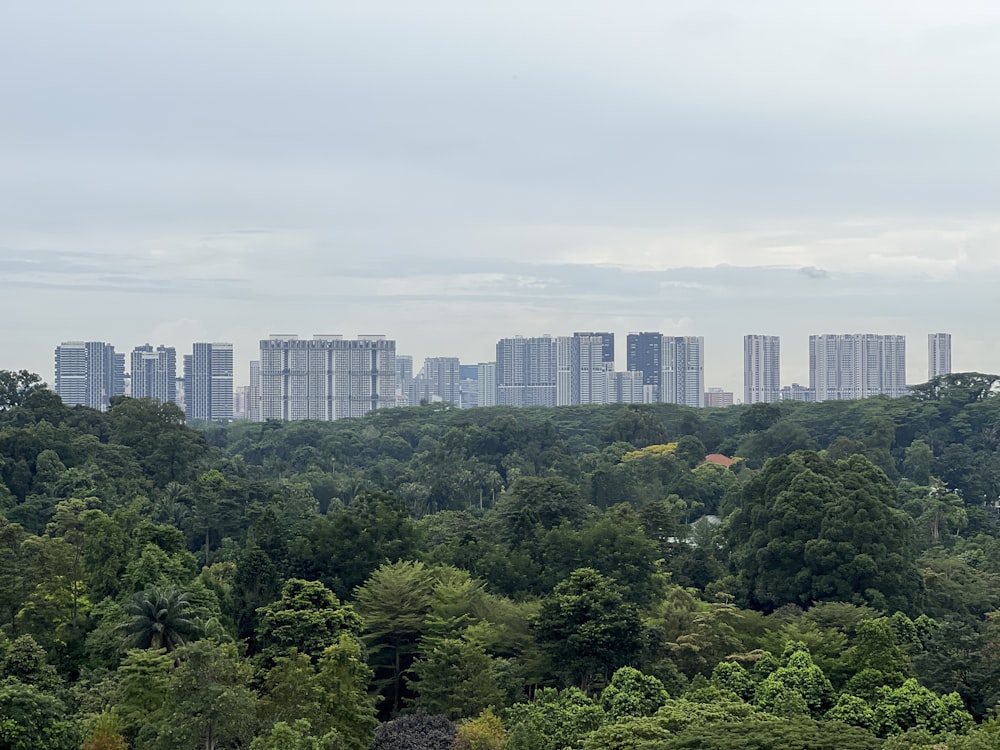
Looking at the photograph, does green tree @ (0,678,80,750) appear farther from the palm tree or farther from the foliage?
the foliage

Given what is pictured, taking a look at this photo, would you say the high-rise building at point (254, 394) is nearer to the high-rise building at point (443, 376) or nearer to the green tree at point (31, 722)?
the high-rise building at point (443, 376)

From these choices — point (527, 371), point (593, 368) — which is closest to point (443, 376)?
point (527, 371)

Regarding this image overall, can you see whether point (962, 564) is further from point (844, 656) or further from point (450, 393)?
point (450, 393)

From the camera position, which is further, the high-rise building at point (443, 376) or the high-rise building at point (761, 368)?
the high-rise building at point (443, 376)

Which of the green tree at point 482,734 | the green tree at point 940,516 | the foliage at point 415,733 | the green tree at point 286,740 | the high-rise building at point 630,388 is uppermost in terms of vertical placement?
the high-rise building at point 630,388

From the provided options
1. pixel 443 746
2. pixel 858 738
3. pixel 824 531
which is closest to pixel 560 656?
pixel 443 746

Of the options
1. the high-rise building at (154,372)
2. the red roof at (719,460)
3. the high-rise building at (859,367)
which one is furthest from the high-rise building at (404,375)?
the red roof at (719,460)
